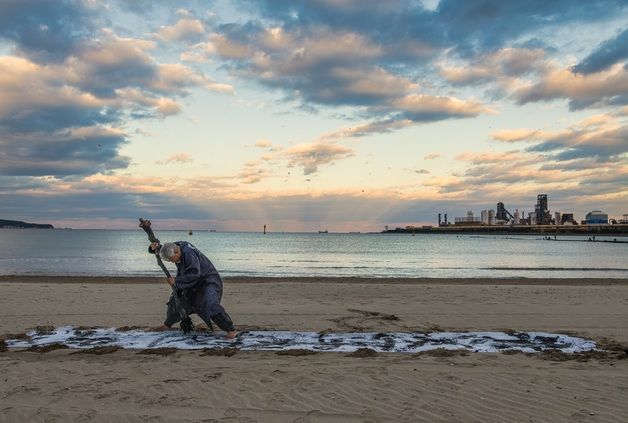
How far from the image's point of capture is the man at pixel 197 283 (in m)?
7.28

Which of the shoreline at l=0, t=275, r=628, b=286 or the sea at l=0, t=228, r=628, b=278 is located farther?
the sea at l=0, t=228, r=628, b=278

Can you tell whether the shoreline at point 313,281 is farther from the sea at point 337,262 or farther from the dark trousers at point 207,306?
the dark trousers at point 207,306

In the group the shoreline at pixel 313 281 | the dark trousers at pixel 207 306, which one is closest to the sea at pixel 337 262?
the shoreline at pixel 313 281

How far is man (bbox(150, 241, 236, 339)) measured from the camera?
7277mm

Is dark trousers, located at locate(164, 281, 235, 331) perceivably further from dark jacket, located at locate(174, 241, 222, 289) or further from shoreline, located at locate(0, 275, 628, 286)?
shoreline, located at locate(0, 275, 628, 286)

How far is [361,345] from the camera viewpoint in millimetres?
6969

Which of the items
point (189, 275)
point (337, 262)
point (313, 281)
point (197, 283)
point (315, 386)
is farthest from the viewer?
point (337, 262)

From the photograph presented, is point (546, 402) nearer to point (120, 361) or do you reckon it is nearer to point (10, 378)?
point (120, 361)

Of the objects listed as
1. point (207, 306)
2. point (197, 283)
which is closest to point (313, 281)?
point (197, 283)

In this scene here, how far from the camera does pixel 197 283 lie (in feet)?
24.7

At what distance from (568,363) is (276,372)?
356 centimetres

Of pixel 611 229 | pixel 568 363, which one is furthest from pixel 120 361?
pixel 611 229

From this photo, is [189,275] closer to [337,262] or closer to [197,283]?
[197,283]

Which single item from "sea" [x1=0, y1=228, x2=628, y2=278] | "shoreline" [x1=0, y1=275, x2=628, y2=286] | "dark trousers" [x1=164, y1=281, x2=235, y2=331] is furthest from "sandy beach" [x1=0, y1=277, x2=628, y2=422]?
"sea" [x1=0, y1=228, x2=628, y2=278]
